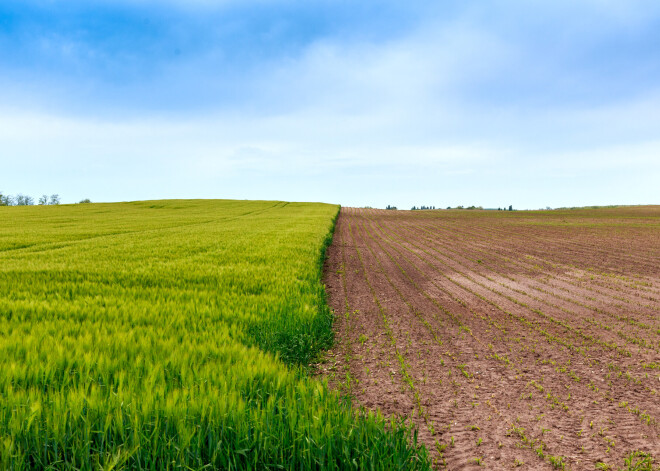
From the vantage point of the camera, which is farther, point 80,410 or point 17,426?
point 80,410

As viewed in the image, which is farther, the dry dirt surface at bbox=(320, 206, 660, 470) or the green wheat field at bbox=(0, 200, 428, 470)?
the dry dirt surface at bbox=(320, 206, 660, 470)

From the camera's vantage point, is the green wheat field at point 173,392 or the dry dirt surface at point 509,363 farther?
the dry dirt surface at point 509,363

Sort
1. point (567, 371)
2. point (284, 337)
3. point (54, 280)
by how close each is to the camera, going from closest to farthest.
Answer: point (567, 371) < point (284, 337) < point (54, 280)

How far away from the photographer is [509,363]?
521 centimetres

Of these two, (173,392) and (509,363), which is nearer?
(173,392)

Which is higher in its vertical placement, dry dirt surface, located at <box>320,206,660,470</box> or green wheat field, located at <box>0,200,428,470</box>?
green wheat field, located at <box>0,200,428,470</box>

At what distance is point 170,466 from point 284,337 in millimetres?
3210

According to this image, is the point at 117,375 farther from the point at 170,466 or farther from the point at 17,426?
the point at 170,466

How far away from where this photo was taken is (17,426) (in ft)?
7.25

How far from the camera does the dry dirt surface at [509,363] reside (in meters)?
3.39

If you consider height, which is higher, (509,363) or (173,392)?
(173,392)

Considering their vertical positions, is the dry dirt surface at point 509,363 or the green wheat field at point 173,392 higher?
the green wheat field at point 173,392

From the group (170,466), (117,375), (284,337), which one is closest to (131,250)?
(284,337)

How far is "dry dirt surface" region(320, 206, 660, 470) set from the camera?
3391 mm
